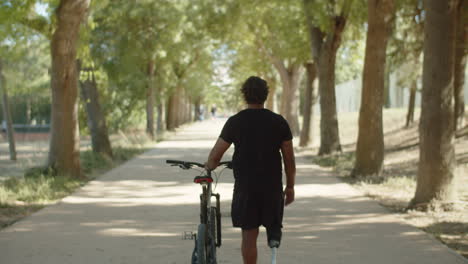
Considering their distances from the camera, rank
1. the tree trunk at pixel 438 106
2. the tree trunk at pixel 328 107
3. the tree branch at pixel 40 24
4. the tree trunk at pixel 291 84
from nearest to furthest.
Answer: the tree trunk at pixel 438 106 < the tree branch at pixel 40 24 < the tree trunk at pixel 328 107 < the tree trunk at pixel 291 84

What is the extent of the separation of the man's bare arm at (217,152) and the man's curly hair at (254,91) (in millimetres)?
355

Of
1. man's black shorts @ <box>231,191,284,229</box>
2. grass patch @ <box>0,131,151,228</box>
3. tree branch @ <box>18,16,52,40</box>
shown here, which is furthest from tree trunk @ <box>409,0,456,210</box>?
tree branch @ <box>18,16,52,40</box>

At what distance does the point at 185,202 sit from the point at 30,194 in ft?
8.97

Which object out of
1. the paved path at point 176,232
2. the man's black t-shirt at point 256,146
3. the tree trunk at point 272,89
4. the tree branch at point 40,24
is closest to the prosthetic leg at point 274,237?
the man's black t-shirt at point 256,146

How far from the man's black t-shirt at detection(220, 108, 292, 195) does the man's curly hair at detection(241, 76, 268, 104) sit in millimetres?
112

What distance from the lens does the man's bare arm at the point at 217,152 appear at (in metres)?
4.79

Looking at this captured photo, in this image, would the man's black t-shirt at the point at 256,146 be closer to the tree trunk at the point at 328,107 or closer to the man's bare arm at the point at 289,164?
the man's bare arm at the point at 289,164

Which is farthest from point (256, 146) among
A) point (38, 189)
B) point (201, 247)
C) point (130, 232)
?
point (38, 189)

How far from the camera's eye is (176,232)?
8.23 meters

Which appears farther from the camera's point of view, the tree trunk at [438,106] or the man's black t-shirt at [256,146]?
the tree trunk at [438,106]

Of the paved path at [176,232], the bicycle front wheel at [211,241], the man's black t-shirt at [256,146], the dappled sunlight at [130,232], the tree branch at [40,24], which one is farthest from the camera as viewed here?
the tree branch at [40,24]

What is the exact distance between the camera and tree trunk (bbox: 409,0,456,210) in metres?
9.58

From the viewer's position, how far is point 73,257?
6.79 metres

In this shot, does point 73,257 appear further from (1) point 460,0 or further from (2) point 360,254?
(1) point 460,0
